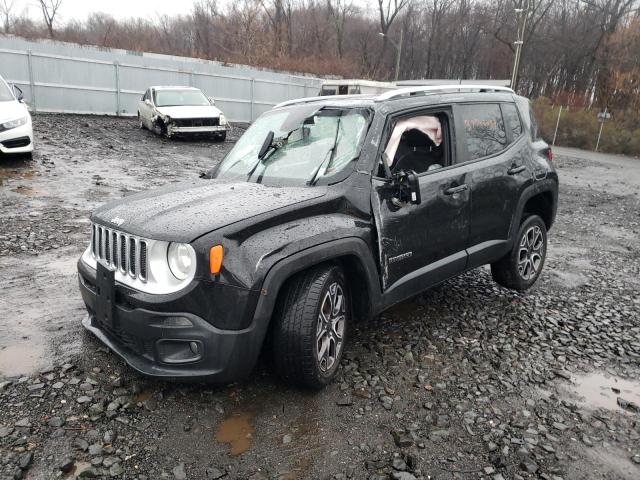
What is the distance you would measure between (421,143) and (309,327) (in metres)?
1.83

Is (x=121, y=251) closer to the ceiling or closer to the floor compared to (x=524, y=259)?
closer to the ceiling

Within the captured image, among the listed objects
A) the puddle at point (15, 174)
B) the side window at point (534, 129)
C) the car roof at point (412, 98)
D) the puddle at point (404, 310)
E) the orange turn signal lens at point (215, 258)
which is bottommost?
the puddle at point (15, 174)

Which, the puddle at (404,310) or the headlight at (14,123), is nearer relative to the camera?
the puddle at (404,310)

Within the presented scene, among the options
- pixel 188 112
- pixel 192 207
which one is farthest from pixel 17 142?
pixel 192 207

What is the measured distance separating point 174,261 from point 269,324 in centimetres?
65

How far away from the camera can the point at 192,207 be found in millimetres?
2953

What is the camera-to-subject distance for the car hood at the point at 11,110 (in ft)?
29.8

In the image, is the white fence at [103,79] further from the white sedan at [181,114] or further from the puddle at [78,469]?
the puddle at [78,469]

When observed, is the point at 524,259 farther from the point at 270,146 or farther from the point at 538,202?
the point at 270,146

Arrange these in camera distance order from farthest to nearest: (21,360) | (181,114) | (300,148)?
1. (181,114)
2. (300,148)
3. (21,360)

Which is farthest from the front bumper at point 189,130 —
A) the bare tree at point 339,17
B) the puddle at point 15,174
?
the bare tree at point 339,17

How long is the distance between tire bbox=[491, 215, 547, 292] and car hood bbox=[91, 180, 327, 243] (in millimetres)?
2299

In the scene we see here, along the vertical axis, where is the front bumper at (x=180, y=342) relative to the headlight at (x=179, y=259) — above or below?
below

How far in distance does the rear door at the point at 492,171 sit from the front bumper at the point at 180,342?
2199mm
